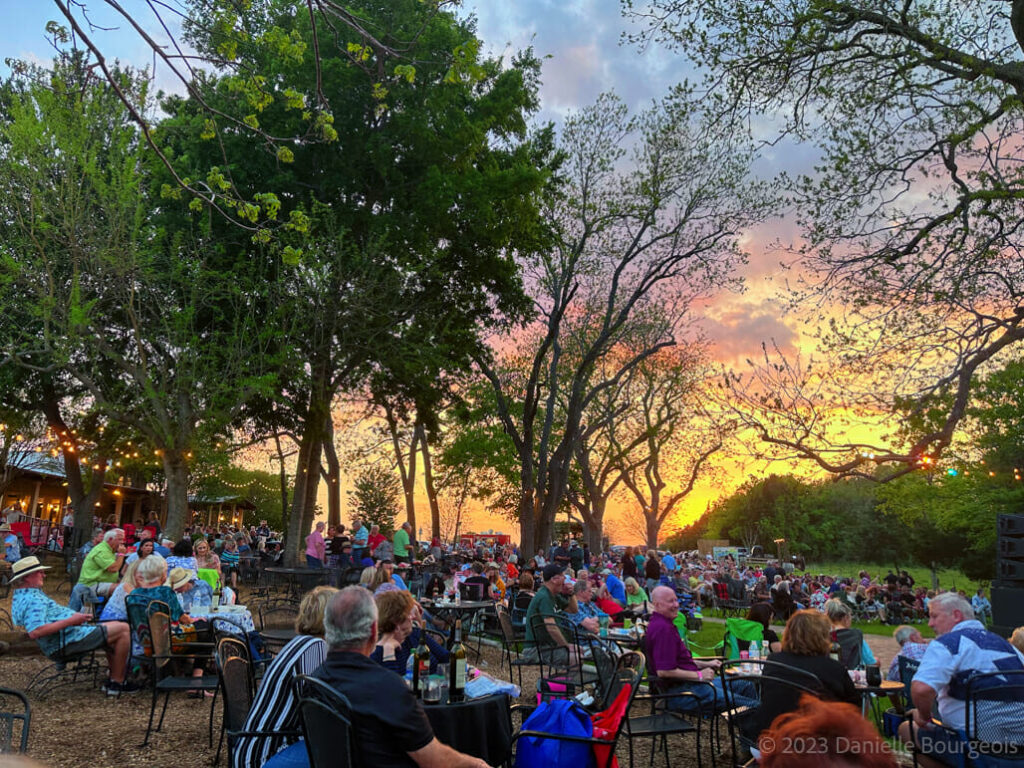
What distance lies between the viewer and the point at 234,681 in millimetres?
4184

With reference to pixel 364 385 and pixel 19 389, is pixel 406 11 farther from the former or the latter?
pixel 19 389

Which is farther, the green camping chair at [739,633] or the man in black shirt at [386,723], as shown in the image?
the green camping chair at [739,633]

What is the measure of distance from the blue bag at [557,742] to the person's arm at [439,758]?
2.09ft

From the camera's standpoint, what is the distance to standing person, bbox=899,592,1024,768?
13.3 ft

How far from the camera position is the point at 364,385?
20172 millimetres

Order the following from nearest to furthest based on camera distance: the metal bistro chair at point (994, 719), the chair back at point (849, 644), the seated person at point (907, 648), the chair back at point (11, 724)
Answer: the chair back at point (11, 724) → the metal bistro chair at point (994, 719) → the seated person at point (907, 648) → the chair back at point (849, 644)

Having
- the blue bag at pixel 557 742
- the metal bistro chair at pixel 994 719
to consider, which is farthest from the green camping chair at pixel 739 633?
the blue bag at pixel 557 742

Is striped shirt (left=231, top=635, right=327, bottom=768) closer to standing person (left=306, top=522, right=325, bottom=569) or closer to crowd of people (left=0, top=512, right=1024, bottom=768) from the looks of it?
crowd of people (left=0, top=512, right=1024, bottom=768)

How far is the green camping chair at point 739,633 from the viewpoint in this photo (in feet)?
22.9

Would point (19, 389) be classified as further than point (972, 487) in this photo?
No

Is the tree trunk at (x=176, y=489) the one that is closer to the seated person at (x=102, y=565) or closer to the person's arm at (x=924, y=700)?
the seated person at (x=102, y=565)

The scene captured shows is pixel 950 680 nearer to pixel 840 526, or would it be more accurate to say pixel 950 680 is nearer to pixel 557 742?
pixel 557 742

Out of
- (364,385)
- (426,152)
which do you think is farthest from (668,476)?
(426,152)

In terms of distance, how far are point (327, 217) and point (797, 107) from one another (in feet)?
32.2
